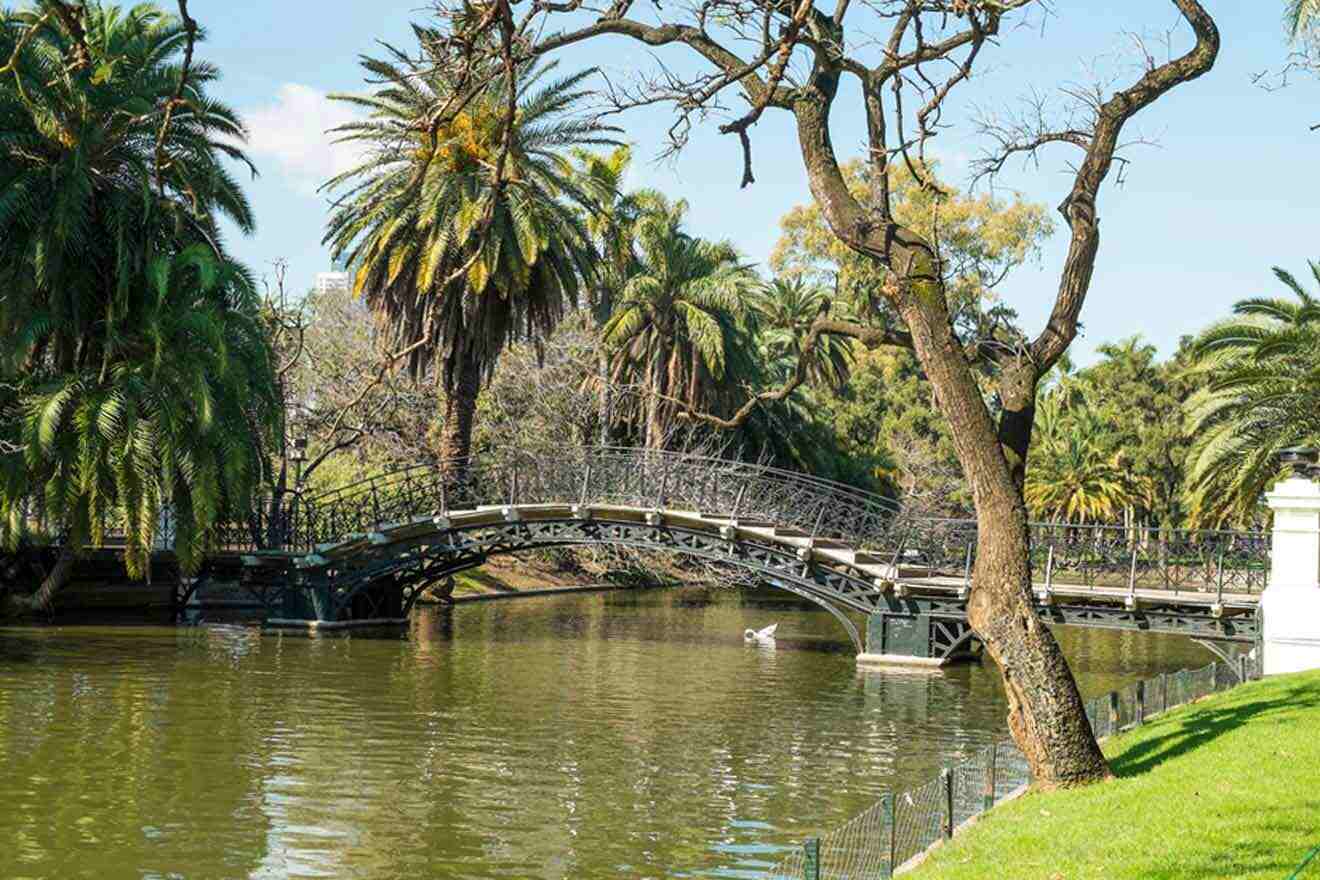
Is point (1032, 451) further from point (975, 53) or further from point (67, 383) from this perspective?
point (975, 53)

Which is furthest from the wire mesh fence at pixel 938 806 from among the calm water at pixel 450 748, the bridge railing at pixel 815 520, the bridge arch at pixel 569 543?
the bridge arch at pixel 569 543

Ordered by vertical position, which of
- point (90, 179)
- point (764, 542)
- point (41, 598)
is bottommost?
point (41, 598)

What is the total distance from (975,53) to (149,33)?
2640cm

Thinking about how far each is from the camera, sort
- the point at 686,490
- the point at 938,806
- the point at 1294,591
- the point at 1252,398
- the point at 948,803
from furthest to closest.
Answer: the point at 686,490, the point at 1252,398, the point at 1294,591, the point at 938,806, the point at 948,803

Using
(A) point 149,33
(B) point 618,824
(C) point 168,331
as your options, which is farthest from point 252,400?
(B) point 618,824

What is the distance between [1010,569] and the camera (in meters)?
14.9

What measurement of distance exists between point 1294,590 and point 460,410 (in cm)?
2609

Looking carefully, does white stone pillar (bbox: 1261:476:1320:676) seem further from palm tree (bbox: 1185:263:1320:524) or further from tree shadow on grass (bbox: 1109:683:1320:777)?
palm tree (bbox: 1185:263:1320:524)

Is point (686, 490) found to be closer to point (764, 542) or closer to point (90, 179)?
point (764, 542)

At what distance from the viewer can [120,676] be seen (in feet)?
96.1

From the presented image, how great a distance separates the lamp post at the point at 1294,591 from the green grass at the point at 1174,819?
260 inches

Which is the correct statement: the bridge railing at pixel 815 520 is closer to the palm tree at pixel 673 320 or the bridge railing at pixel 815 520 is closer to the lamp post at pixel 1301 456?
the lamp post at pixel 1301 456

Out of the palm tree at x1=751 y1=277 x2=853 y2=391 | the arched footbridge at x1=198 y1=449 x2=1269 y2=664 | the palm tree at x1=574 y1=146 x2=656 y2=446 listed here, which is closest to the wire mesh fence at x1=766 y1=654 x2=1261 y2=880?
the arched footbridge at x1=198 y1=449 x2=1269 y2=664

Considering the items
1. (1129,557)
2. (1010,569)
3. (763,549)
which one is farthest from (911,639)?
(1010,569)
